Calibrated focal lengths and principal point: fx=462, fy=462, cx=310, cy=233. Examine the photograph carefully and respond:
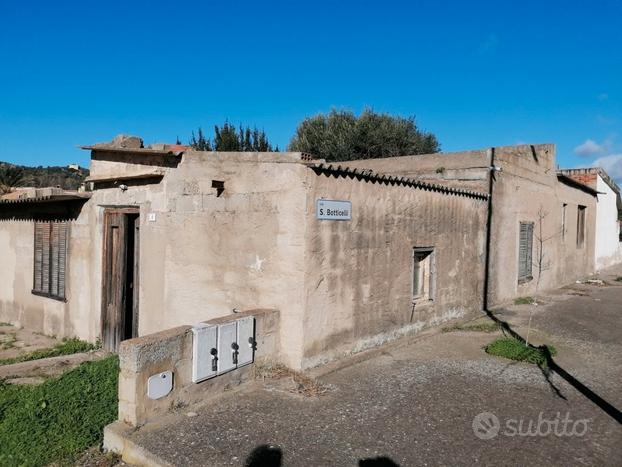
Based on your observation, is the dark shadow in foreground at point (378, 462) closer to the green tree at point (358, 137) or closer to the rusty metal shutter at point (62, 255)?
the rusty metal shutter at point (62, 255)

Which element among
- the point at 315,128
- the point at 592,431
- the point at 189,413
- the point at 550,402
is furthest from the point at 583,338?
the point at 315,128

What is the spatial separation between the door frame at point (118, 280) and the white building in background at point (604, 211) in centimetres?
1785

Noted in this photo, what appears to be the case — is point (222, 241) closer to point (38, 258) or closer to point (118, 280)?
point (118, 280)

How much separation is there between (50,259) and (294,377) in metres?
7.41

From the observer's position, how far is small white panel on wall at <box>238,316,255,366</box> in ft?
17.8

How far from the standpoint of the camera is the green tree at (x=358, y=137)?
91.4ft

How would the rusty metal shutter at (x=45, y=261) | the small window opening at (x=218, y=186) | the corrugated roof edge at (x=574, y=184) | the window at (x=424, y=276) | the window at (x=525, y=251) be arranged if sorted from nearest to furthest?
the small window opening at (x=218, y=186), the window at (x=424, y=276), the rusty metal shutter at (x=45, y=261), the window at (x=525, y=251), the corrugated roof edge at (x=574, y=184)

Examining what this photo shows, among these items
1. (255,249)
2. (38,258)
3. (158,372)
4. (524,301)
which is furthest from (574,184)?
(38,258)

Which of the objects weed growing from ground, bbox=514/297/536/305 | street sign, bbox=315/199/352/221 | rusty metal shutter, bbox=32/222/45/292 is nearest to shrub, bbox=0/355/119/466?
street sign, bbox=315/199/352/221

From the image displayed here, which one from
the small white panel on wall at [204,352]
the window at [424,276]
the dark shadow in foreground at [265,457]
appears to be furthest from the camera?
the window at [424,276]

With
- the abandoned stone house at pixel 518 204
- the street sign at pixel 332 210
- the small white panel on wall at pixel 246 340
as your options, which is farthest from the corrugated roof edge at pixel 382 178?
the small white panel on wall at pixel 246 340

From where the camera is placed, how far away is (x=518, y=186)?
12273mm

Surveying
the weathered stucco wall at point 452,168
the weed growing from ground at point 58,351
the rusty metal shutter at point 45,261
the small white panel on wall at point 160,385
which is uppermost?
the weathered stucco wall at point 452,168

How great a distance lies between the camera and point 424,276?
849 cm
